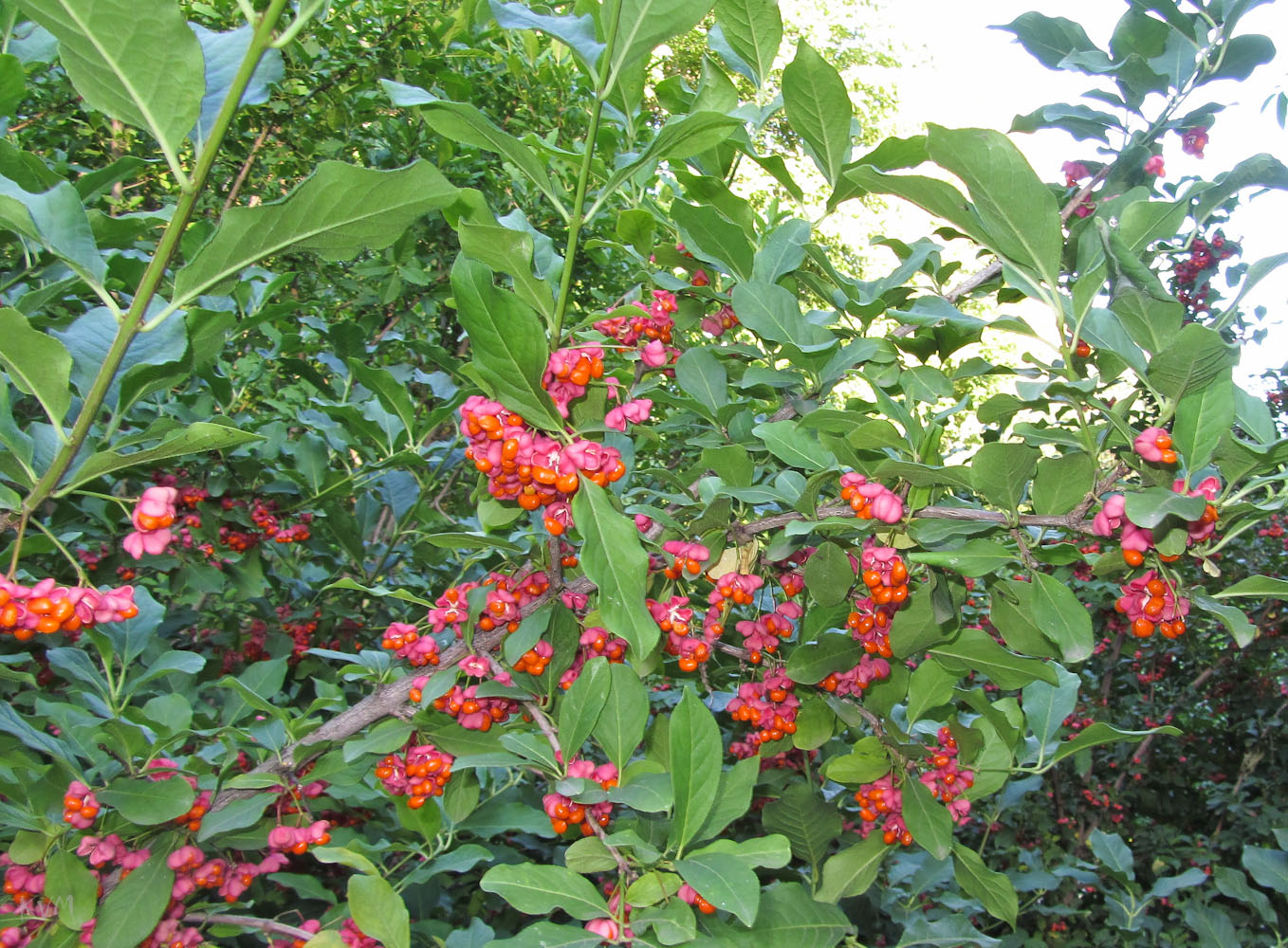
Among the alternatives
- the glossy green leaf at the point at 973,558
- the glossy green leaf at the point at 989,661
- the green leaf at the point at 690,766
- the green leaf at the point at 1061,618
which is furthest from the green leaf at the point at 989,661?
the green leaf at the point at 690,766

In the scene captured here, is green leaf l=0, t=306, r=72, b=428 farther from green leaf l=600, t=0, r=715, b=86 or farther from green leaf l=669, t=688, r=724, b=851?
green leaf l=669, t=688, r=724, b=851

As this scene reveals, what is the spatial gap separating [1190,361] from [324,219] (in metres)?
0.90

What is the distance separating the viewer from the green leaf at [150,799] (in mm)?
1256

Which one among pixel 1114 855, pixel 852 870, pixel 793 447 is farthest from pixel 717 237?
pixel 1114 855

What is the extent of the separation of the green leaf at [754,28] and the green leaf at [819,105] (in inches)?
6.6

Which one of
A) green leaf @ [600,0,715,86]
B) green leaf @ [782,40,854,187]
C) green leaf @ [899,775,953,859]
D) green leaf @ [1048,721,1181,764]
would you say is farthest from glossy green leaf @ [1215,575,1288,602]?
green leaf @ [600,0,715,86]

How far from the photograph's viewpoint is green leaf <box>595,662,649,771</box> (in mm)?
1194

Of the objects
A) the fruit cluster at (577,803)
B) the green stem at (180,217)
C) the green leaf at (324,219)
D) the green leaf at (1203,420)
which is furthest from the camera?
the fruit cluster at (577,803)

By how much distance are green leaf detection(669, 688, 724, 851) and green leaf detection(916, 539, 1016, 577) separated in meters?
0.32

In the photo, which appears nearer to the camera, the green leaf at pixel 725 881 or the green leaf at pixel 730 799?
the green leaf at pixel 725 881

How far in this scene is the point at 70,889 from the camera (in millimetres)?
1274

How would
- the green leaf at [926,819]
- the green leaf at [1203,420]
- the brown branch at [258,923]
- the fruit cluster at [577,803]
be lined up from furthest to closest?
the green leaf at [926,819]
the brown branch at [258,923]
the fruit cluster at [577,803]
the green leaf at [1203,420]

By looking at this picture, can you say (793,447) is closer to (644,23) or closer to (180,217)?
(644,23)

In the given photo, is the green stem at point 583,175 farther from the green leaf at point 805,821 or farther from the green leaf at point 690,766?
the green leaf at point 805,821
